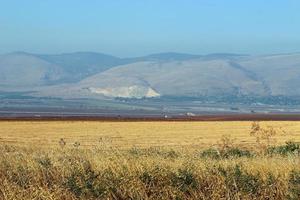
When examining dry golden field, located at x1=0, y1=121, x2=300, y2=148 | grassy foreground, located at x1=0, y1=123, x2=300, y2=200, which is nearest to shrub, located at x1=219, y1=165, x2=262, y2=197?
grassy foreground, located at x1=0, y1=123, x2=300, y2=200

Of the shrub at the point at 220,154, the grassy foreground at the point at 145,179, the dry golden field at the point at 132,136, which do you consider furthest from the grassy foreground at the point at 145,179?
the dry golden field at the point at 132,136

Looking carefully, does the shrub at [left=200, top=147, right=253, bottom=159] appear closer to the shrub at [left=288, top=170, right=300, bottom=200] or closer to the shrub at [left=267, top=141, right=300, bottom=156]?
the shrub at [left=267, top=141, right=300, bottom=156]

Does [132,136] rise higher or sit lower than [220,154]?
lower

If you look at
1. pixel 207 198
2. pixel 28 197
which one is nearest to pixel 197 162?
pixel 207 198

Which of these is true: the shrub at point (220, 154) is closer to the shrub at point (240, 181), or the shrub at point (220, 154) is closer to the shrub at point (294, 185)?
the shrub at point (240, 181)

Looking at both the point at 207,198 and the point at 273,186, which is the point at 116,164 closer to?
the point at 207,198

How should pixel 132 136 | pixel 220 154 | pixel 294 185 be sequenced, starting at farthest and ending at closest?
pixel 132 136 < pixel 220 154 < pixel 294 185

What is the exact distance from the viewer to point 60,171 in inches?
446

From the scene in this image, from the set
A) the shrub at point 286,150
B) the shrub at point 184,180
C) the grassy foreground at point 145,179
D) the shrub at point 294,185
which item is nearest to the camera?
the shrub at point 294,185

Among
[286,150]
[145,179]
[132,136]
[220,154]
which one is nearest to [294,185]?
[145,179]

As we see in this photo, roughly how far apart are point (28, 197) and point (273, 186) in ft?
12.4

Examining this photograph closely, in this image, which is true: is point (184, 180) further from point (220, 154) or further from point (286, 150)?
point (286, 150)

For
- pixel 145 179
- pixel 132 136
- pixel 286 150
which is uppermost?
pixel 145 179

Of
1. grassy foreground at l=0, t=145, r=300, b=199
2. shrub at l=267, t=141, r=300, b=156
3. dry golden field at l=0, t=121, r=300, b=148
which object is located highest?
grassy foreground at l=0, t=145, r=300, b=199
